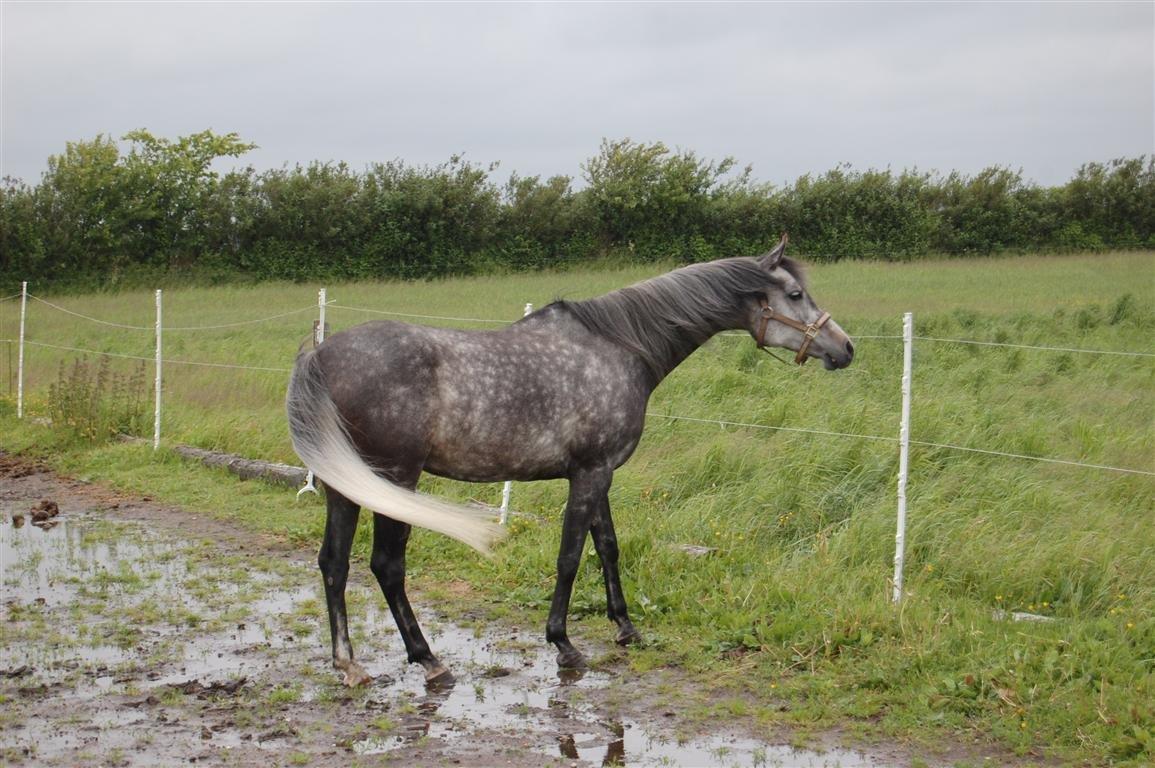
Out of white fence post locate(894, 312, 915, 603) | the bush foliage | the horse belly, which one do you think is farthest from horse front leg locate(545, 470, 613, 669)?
the bush foliage

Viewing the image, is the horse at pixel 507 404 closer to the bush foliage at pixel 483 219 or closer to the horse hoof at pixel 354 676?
the horse hoof at pixel 354 676

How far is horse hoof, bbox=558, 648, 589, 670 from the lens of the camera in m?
5.38

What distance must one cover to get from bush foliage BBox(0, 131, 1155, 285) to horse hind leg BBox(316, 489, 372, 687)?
21928 millimetres

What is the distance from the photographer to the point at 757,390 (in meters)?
10.5

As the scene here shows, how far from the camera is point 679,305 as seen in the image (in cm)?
579

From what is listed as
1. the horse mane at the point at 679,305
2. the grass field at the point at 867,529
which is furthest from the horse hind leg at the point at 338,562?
the horse mane at the point at 679,305

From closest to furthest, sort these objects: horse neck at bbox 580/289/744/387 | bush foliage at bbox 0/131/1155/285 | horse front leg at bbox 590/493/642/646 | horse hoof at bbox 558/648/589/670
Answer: horse hoof at bbox 558/648/589/670
horse neck at bbox 580/289/744/387
horse front leg at bbox 590/493/642/646
bush foliage at bbox 0/131/1155/285

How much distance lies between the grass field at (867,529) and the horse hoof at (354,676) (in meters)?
1.33

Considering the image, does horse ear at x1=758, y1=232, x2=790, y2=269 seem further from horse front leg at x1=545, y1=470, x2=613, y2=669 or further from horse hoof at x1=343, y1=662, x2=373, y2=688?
horse hoof at x1=343, y1=662, x2=373, y2=688

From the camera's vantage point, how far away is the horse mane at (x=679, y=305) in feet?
18.7

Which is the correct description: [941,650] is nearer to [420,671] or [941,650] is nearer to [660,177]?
[420,671]

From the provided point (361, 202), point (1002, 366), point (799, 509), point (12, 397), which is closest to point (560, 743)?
point (799, 509)

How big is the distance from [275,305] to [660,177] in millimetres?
11607

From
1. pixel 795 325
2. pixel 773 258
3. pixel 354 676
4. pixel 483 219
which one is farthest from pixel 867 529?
pixel 483 219
